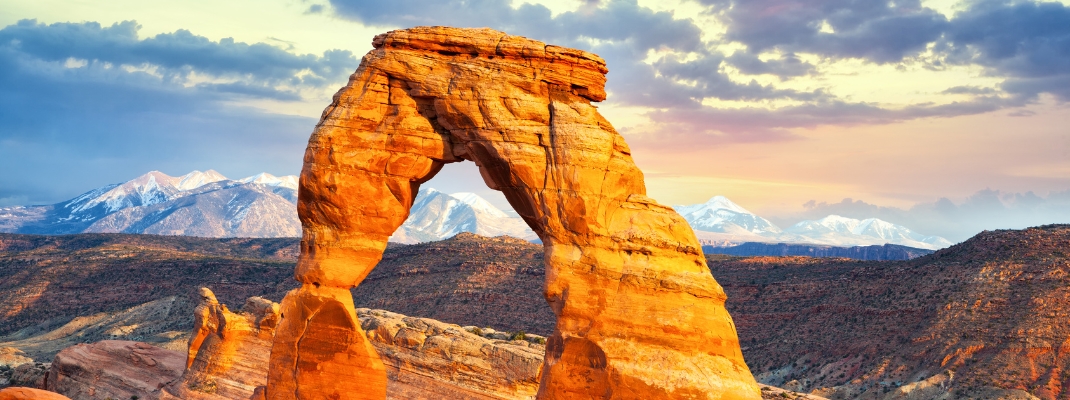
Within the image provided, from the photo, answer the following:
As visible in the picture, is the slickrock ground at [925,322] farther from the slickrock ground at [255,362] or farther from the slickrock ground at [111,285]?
the slickrock ground at [111,285]

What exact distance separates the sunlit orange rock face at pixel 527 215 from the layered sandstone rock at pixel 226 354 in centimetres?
980

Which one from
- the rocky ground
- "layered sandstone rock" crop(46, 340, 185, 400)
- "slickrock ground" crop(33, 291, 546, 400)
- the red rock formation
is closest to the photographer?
the red rock formation

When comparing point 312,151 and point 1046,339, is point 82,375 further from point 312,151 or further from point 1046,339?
point 1046,339

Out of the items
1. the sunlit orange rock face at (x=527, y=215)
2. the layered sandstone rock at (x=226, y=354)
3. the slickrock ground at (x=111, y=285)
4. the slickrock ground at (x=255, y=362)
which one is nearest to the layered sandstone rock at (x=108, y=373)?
the slickrock ground at (x=255, y=362)

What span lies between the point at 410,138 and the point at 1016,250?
1917 inches

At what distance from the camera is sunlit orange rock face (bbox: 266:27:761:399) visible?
18.2 metres

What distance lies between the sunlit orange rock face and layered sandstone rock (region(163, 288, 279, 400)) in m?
9.80

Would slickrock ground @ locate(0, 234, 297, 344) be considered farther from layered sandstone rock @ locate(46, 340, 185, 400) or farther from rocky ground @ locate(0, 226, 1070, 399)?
layered sandstone rock @ locate(46, 340, 185, 400)

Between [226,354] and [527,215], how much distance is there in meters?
17.1

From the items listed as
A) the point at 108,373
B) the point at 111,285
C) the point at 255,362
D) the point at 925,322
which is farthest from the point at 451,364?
the point at 111,285

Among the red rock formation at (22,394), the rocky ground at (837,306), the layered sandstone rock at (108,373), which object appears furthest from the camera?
the rocky ground at (837,306)

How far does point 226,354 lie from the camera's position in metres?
32.8

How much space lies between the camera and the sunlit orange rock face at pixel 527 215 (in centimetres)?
1823

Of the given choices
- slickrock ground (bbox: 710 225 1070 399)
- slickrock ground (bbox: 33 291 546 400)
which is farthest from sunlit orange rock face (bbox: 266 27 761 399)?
slickrock ground (bbox: 710 225 1070 399)
